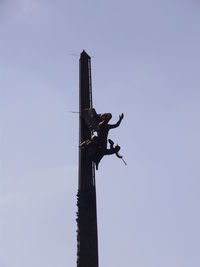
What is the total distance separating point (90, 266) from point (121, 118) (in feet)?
15.4

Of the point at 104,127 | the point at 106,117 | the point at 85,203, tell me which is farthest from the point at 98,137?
the point at 85,203

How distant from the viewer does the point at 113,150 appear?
58.7ft

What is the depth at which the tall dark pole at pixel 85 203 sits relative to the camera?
16234 millimetres

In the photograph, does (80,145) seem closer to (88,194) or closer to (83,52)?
(88,194)

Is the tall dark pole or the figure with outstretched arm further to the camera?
the figure with outstretched arm

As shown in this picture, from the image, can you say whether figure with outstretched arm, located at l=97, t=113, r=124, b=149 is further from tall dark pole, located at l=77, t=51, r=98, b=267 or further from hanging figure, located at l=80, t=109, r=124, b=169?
tall dark pole, located at l=77, t=51, r=98, b=267

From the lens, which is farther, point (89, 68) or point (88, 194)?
point (89, 68)

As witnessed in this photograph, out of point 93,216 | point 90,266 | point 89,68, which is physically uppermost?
point 89,68

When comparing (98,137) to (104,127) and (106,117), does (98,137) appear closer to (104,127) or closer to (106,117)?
(104,127)

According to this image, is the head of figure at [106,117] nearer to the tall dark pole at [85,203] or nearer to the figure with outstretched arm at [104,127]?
the figure with outstretched arm at [104,127]

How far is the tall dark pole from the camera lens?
53.3ft

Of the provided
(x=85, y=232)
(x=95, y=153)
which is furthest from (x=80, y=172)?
(x=85, y=232)

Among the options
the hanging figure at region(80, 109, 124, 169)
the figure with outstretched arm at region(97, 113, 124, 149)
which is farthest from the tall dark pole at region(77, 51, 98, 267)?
the figure with outstretched arm at region(97, 113, 124, 149)

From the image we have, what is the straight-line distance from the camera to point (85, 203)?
55.8ft
